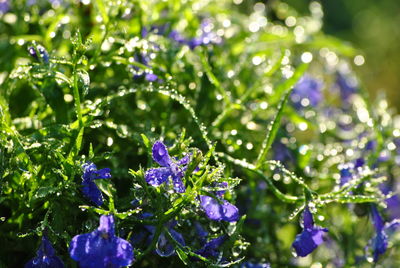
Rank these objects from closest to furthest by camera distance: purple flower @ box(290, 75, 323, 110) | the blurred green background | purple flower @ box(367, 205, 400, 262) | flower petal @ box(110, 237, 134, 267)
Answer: flower petal @ box(110, 237, 134, 267) → purple flower @ box(367, 205, 400, 262) → purple flower @ box(290, 75, 323, 110) → the blurred green background

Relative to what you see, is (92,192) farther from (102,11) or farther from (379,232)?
(379,232)

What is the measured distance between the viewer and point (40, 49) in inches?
23.5

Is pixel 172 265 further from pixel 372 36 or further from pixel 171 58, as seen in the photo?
pixel 372 36

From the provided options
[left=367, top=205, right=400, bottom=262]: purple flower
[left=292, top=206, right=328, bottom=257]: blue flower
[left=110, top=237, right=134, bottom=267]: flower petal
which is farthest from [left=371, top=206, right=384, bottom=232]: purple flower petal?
[left=110, top=237, right=134, bottom=267]: flower petal

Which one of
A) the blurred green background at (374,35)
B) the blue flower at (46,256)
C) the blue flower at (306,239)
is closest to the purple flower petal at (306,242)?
the blue flower at (306,239)

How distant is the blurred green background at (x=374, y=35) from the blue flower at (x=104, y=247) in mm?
1471

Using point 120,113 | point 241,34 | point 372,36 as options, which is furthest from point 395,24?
point 120,113

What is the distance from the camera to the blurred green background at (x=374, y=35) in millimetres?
2789

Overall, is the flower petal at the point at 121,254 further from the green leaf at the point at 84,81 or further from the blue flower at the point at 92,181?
the green leaf at the point at 84,81

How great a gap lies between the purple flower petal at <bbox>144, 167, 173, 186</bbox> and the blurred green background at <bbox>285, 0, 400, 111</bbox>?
4.69ft

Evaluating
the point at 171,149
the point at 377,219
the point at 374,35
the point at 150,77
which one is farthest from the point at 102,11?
the point at 374,35

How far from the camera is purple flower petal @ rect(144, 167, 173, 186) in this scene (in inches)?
19.0

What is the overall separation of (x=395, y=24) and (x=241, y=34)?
3233 millimetres

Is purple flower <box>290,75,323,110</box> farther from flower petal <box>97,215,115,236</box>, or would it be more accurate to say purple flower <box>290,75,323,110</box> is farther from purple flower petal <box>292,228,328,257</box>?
flower petal <box>97,215,115,236</box>
